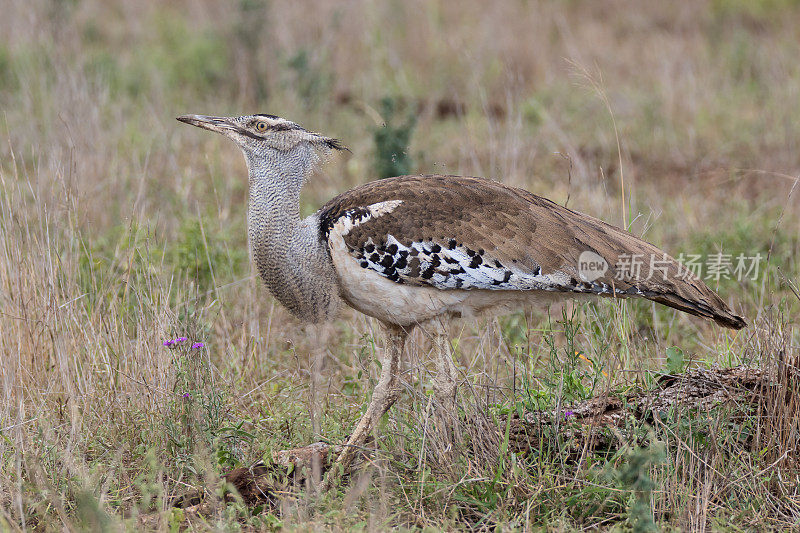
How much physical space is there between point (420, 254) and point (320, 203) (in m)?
2.74

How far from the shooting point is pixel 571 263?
11.9 feet

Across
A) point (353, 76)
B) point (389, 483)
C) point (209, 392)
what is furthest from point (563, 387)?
point (353, 76)

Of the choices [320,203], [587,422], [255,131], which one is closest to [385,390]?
[587,422]

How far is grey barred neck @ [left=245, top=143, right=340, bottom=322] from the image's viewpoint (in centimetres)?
361

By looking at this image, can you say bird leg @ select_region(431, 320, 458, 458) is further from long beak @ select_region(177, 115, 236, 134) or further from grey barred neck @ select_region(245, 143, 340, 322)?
long beak @ select_region(177, 115, 236, 134)

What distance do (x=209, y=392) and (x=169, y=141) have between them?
3.43 m

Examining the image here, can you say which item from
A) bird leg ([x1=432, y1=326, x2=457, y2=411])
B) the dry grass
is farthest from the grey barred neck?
bird leg ([x1=432, y1=326, x2=457, y2=411])

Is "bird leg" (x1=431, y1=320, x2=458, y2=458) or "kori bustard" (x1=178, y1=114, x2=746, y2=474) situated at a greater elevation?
"kori bustard" (x1=178, y1=114, x2=746, y2=474)

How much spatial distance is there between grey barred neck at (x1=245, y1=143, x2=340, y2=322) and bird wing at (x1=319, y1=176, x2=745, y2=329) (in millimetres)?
118

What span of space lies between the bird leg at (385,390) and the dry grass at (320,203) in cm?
9

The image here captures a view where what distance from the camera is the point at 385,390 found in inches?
150

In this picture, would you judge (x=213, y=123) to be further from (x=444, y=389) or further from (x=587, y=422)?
(x=587, y=422)

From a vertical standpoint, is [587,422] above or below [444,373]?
below

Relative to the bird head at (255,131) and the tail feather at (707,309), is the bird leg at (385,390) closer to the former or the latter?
the bird head at (255,131)
